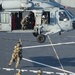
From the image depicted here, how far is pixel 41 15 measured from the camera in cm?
4600

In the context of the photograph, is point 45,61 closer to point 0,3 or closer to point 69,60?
point 69,60

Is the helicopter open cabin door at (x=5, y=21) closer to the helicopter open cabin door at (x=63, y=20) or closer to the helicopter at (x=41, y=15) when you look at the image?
the helicopter at (x=41, y=15)

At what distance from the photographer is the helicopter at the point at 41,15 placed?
4550 centimetres

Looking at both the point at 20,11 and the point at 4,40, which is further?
the point at 4,40

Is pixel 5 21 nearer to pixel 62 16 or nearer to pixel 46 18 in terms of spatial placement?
pixel 46 18

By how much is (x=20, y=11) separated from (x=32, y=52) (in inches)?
481

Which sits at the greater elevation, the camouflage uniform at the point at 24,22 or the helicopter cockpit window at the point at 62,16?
the helicopter cockpit window at the point at 62,16

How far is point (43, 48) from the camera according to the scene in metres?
59.3

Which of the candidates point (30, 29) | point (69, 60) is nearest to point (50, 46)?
point (69, 60)

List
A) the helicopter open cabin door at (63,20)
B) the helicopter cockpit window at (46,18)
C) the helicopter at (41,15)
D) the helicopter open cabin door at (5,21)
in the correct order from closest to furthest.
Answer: the helicopter at (41,15) < the helicopter open cabin door at (5,21) < the helicopter cockpit window at (46,18) < the helicopter open cabin door at (63,20)

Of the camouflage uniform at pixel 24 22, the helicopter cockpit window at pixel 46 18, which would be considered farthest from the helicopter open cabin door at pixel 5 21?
A: the helicopter cockpit window at pixel 46 18

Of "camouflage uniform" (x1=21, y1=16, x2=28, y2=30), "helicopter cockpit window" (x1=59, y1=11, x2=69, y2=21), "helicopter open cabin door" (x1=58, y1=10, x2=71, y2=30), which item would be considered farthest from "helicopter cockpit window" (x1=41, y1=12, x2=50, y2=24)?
"camouflage uniform" (x1=21, y1=16, x2=28, y2=30)

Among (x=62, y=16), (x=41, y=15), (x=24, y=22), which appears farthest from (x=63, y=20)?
(x=24, y=22)

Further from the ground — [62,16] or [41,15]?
[41,15]
